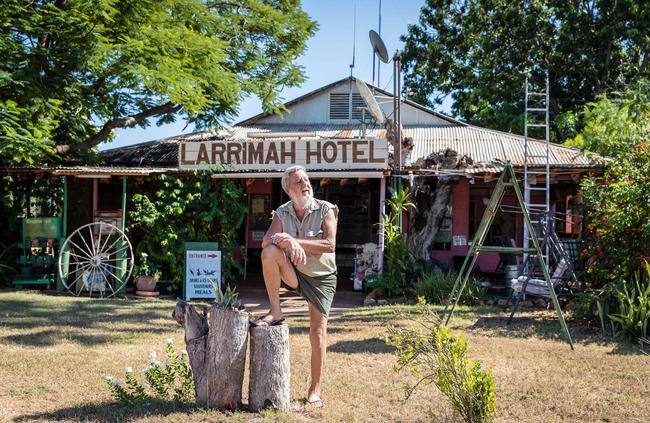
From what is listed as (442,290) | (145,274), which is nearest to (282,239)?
(442,290)

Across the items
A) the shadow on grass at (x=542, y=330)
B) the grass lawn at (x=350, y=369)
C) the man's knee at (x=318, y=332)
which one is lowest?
the grass lawn at (x=350, y=369)

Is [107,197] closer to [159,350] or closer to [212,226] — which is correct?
[212,226]

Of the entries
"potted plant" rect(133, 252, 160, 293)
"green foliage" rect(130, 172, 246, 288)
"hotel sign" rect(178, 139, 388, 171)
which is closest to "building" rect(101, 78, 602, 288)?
"hotel sign" rect(178, 139, 388, 171)

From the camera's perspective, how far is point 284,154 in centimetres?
1140

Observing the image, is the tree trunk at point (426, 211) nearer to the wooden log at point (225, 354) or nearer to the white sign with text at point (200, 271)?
the white sign with text at point (200, 271)

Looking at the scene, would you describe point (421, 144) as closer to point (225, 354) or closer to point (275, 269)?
point (275, 269)

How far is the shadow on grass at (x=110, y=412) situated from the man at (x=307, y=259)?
92cm

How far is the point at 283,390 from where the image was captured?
4312mm

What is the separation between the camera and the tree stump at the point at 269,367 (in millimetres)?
4238

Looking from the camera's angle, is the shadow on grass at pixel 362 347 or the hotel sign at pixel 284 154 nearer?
the shadow on grass at pixel 362 347

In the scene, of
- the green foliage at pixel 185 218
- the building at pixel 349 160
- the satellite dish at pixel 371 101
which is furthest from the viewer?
the satellite dish at pixel 371 101

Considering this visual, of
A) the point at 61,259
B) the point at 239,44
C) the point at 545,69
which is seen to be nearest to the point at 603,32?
the point at 545,69

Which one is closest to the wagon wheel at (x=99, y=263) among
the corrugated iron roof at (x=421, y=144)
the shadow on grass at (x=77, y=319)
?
the shadow on grass at (x=77, y=319)

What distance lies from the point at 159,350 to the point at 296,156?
547cm
